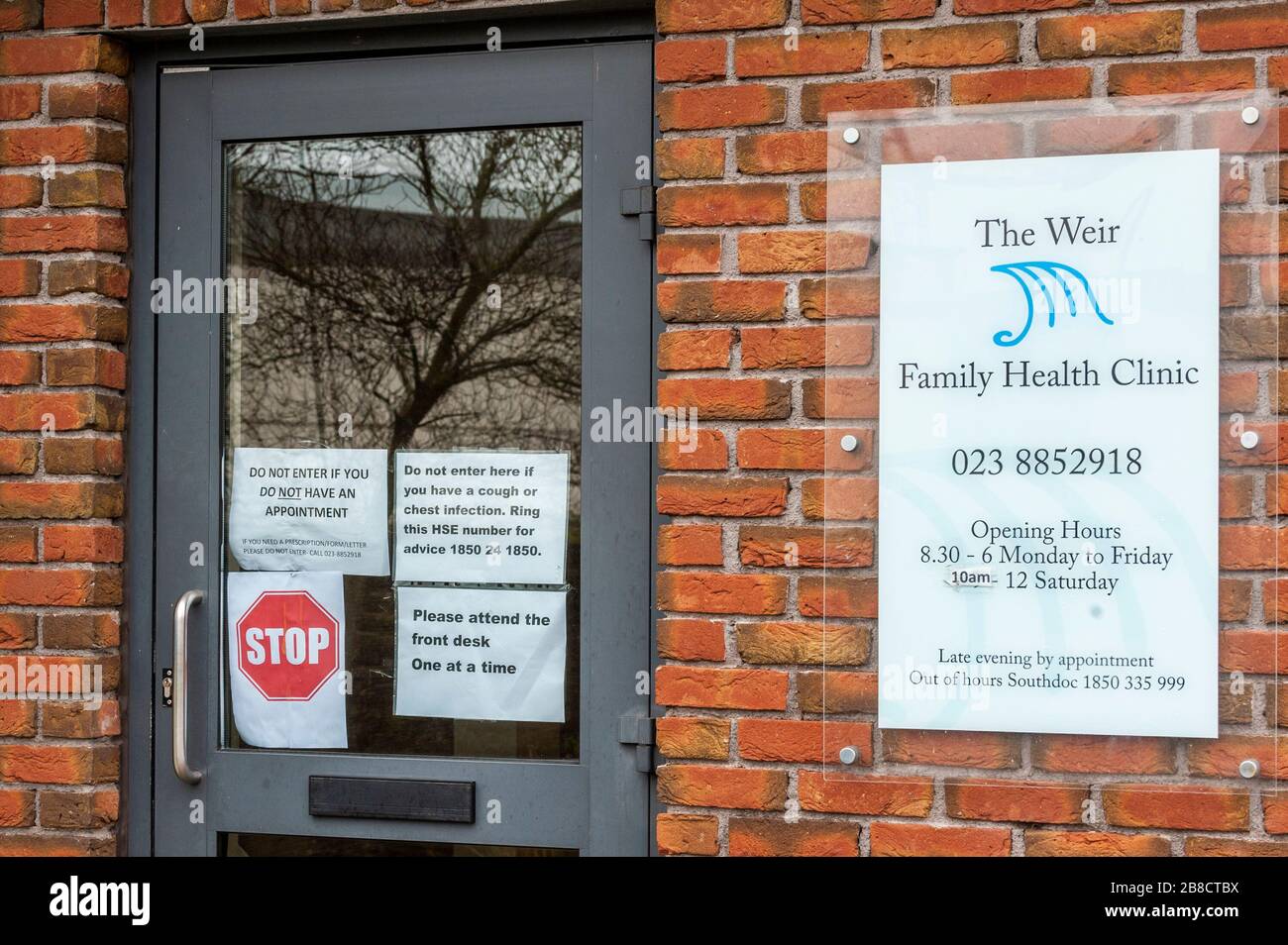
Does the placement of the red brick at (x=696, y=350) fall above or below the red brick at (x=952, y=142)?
below

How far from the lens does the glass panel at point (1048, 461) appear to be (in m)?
2.16

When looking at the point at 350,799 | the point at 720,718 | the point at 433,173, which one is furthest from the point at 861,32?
the point at 350,799

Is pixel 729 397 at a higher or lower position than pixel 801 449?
higher

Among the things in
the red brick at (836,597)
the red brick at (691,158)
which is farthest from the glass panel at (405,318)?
the red brick at (836,597)

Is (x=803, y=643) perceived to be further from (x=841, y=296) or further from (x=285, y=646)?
(x=285, y=646)

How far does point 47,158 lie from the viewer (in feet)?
8.58

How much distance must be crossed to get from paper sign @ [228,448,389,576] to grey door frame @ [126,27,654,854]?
0.27ft

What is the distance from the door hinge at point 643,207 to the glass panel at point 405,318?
13 centimetres

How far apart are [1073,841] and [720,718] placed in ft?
2.32

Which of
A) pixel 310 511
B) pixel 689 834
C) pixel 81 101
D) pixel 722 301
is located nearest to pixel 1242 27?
pixel 722 301

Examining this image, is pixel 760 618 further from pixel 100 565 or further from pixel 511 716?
pixel 100 565

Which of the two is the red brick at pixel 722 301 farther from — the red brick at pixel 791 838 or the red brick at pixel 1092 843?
the red brick at pixel 1092 843

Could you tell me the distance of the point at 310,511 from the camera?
8.75 feet

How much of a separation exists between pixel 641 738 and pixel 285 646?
0.86m
